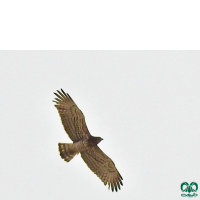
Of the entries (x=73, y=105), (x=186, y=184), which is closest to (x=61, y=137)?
(x=73, y=105)

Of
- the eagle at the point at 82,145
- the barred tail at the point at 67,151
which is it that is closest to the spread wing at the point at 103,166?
the eagle at the point at 82,145

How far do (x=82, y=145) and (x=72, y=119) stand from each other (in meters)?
0.65

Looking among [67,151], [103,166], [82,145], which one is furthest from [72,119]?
[103,166]

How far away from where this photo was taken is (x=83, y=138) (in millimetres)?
10500

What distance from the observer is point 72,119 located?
10.5 meters

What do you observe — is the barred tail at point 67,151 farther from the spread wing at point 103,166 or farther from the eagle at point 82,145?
the spread wing at point 103,166

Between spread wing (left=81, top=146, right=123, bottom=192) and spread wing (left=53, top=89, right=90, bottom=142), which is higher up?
spread wing (left=53, top=89, right=90, bottom=142)

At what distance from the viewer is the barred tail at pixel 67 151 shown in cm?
1060

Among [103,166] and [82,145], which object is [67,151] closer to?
[82,145]

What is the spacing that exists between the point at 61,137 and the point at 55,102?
1388 mm

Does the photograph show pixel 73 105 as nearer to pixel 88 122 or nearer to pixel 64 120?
pixel 64 120

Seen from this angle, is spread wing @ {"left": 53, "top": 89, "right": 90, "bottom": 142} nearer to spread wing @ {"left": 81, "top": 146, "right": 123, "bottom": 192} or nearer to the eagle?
the eagle

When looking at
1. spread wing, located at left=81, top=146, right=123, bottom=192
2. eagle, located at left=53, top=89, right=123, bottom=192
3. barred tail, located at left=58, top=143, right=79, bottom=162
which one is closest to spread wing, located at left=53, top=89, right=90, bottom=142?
eagle, located at left=53, top=89, right=123, bottom=192

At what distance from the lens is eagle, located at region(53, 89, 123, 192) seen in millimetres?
10453
